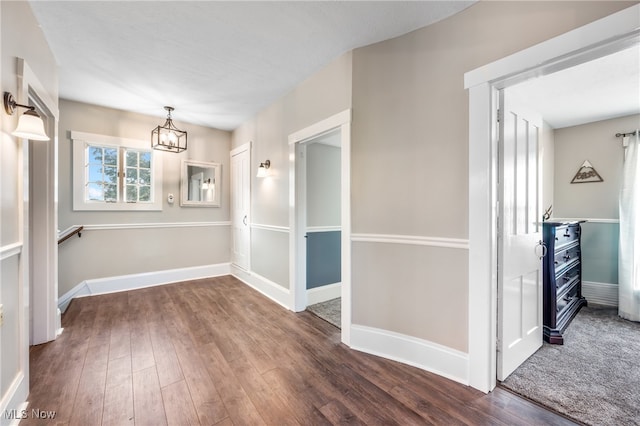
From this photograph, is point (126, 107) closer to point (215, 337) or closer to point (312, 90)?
point (312, 90)

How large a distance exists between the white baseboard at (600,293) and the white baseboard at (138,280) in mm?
5254

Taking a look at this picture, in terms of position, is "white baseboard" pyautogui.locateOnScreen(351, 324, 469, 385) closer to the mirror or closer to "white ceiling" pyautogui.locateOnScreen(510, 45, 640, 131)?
"white ceiling" pyautogui.locateOnScreen(510, 45, 640, 131)

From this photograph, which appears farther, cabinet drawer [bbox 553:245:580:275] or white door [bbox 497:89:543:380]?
cabinet drawer [bbox 553:245:580:275]

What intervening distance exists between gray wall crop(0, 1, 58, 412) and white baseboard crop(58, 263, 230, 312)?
6.61 ft

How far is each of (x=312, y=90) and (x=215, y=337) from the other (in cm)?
261

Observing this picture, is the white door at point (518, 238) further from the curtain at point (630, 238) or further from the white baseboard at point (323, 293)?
the white baseboard at point (323, 293)

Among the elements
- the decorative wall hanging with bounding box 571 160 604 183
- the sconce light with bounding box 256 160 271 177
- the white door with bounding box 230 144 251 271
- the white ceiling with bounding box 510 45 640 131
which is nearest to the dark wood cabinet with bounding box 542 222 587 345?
the decorative wall hanging with bounding box 571 160 604 183

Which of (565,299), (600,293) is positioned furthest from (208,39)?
(600,293)

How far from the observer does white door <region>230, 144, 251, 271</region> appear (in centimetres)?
410

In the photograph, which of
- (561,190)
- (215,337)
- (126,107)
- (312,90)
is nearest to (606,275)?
(561,190)

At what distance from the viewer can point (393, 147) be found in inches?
81.5

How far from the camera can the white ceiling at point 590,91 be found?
7.06 feet

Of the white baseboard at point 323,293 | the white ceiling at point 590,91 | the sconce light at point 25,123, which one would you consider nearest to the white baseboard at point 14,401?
the sconce light at point 25,123

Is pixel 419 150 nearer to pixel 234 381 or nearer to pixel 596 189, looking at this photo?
pixel 234 381
